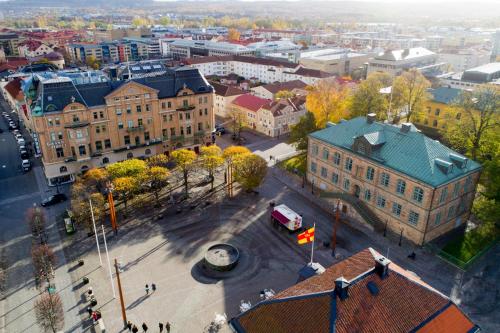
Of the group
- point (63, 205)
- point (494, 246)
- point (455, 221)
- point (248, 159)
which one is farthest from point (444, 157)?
point (63, 205)

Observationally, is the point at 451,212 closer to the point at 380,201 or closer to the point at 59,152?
the point at 380,201

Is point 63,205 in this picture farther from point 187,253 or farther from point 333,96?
point 333,96

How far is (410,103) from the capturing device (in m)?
90.4

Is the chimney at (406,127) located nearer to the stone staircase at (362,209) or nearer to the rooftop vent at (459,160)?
the rooftop vent at (459,160)

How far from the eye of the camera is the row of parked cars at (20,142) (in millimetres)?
79812

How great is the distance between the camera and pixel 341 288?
28938 millimetres

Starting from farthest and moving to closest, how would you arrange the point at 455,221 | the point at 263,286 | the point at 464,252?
the point at 455,221, the point at 464,252, the point at 263,286

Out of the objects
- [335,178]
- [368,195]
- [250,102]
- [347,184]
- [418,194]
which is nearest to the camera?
[418,194]

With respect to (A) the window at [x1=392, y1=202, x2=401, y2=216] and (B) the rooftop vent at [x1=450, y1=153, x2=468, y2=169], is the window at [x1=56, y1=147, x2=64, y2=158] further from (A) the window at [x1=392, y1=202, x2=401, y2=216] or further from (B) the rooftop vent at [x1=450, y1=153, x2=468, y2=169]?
(B) the rooftop vent at [x1=450, y1=153, x2=468, y2=169]

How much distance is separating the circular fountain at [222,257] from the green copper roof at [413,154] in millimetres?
25043

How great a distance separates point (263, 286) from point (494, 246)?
3413 centimetres

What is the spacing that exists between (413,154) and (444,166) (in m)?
4.48

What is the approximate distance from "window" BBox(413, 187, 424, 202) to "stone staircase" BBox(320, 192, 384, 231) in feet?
25.1

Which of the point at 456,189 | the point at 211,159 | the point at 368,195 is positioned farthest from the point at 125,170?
the point at 456,189
